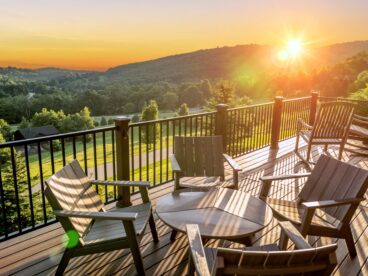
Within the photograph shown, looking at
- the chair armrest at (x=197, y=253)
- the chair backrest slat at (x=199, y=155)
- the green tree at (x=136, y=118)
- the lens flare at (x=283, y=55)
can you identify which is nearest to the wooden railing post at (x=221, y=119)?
the chair backrest slat at (x=199, y=155)

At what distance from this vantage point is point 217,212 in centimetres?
243

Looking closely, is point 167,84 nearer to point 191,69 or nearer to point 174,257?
point 191,69

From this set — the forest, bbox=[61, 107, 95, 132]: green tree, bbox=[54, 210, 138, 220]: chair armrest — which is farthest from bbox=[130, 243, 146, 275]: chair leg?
bbox=[61, 107, 95, 132]: green tree

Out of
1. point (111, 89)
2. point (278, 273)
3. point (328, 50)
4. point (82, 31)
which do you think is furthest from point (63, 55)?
point (278, 273)

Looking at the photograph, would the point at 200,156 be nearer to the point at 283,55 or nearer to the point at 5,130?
the point at 283,55

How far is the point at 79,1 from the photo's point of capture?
56.6ft

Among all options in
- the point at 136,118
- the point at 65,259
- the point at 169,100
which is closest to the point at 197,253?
the point at 65,259

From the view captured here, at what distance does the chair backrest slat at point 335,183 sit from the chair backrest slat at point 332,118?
7.90ft

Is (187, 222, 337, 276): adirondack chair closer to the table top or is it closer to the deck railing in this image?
the table top

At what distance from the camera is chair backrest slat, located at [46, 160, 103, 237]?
2.15 meters

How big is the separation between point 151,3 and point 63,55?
70.1 ft

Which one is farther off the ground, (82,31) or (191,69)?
(82,31)

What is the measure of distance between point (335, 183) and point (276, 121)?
3969 mm

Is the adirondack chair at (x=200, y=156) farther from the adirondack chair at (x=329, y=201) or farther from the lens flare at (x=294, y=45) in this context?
the lens flare at (x=294, y=45)
